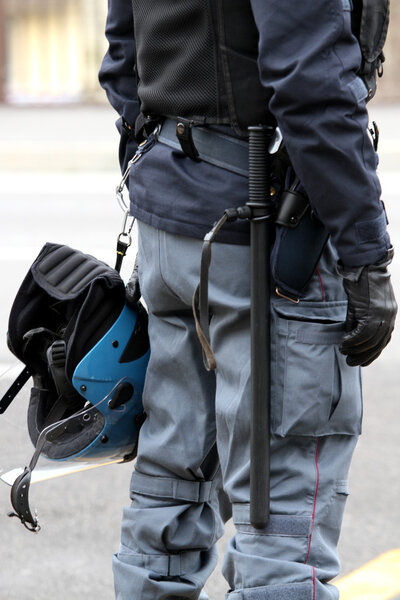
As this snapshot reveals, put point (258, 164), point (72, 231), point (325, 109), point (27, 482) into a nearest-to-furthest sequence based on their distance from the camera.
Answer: point (325, 109) < point (258, 164) < point (27, 482) < point (72, 231)

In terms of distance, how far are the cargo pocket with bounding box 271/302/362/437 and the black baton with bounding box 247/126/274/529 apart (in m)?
0.03

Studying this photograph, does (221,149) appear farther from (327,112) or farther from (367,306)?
(367,306)

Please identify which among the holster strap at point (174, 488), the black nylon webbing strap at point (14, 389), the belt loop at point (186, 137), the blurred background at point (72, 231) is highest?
the belt loop at point (186, 137)

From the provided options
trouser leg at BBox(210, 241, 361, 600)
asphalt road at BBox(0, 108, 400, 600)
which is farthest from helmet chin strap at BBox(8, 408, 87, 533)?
trouser leg at BBox(210, 241, 361, 600)

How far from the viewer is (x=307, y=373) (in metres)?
2.19

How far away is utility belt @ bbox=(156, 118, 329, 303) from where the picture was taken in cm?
217

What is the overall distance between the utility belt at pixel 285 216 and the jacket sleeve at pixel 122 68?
387mm

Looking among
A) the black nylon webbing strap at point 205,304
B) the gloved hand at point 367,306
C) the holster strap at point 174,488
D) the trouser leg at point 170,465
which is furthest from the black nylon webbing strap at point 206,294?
the holster strap at point 174,488

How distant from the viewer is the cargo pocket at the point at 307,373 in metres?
2.19

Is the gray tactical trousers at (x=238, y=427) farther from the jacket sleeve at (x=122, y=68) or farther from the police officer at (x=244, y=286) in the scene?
the jacket sleeve at (x=122, y=68)

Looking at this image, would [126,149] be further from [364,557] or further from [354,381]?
[364,557]

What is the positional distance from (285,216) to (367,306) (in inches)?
9.6

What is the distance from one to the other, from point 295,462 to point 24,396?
0.75m

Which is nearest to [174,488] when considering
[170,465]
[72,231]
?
[170,465]
